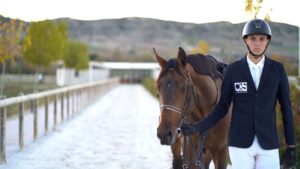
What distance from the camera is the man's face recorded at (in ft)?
13.4

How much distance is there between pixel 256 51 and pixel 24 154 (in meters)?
7.17

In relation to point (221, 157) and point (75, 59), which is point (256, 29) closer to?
point (221, 157)

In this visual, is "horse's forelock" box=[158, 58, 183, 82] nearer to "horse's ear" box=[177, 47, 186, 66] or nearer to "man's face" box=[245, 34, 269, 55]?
"horse's ear" box=[177, 47, 186, 66]

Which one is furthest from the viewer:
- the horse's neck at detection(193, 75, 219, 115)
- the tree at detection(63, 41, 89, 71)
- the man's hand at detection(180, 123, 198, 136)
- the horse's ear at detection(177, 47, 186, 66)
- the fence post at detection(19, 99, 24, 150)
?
the tree at detection(63, 41, 89, 71)

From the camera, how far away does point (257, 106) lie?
4.04 meters

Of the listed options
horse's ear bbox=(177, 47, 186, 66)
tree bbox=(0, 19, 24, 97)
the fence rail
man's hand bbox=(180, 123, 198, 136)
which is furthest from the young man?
tree bbox=(0, 19, 24, 97)

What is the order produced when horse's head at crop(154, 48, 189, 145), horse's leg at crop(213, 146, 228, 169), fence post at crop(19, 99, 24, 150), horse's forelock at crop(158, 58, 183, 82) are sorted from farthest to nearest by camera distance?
fence post at crop(19, 99, 24, 150), horse's leg at crop(213, 146, 228, 169), horse's forelock at crop(158, 58, 183, 82), horse's head at crop(154, 48, 189, 145)

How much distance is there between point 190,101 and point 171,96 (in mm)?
355

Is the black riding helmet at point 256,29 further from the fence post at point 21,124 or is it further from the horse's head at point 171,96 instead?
the fence post at point 21,124

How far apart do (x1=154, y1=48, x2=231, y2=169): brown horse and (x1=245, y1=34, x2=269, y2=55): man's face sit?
816 millimetres

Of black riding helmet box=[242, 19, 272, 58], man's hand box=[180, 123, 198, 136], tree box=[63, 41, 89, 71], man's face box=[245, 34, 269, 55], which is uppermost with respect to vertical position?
tree box=[63, 41, 89, 71]

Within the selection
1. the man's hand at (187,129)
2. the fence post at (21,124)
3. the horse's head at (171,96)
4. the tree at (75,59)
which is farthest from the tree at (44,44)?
the man's hand at (187,129)

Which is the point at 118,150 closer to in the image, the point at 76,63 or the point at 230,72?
the point at 230,72

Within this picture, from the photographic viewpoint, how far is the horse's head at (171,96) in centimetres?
447
